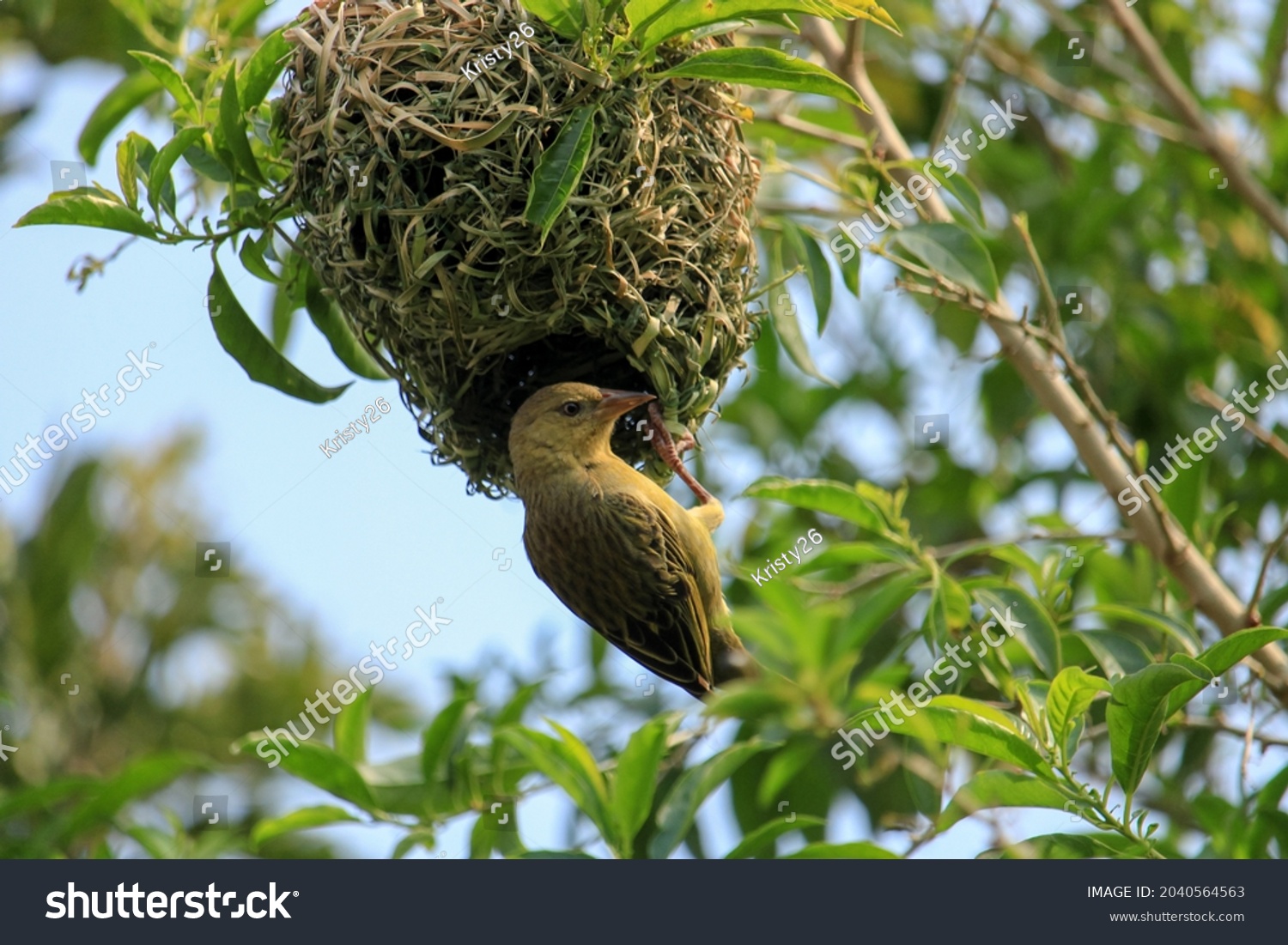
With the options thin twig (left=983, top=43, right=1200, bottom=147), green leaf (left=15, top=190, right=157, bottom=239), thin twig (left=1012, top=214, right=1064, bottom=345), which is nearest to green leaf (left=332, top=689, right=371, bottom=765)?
green leaf (left=15, top=190, right=157, bottom=239)

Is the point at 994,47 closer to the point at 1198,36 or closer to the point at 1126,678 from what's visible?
the point at 1198,36

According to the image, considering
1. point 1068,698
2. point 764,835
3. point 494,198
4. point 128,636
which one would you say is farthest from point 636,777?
point 128,636

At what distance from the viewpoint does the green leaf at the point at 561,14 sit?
7.89 ft

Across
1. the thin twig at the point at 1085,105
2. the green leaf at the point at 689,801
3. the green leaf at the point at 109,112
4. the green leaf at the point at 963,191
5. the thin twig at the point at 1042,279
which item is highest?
the thin twig at the point at 1085,105

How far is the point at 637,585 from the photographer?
3014mm

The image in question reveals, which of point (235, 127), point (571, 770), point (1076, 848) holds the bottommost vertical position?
point (1076, 848)

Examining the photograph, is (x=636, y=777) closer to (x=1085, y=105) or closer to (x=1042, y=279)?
(x=1042, y=279)

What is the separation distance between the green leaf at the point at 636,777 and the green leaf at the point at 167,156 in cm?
157

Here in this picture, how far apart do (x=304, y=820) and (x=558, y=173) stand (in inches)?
71.8

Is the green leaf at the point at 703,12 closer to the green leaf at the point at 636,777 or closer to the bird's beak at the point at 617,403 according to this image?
the bird's beak at the point at 617,403

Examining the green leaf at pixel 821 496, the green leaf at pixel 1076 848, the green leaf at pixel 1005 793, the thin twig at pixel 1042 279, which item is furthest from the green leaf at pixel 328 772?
the thin twig at pixel 1042 279

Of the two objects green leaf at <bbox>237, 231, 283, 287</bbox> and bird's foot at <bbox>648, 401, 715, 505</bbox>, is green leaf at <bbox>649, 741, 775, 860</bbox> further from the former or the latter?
green leaf at <bbox>237, 231, 283, 287</bbox>

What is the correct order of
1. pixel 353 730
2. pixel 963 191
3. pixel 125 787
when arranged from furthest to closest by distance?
pixel 125 787 → pixel 353 730 → pixel 963 191
